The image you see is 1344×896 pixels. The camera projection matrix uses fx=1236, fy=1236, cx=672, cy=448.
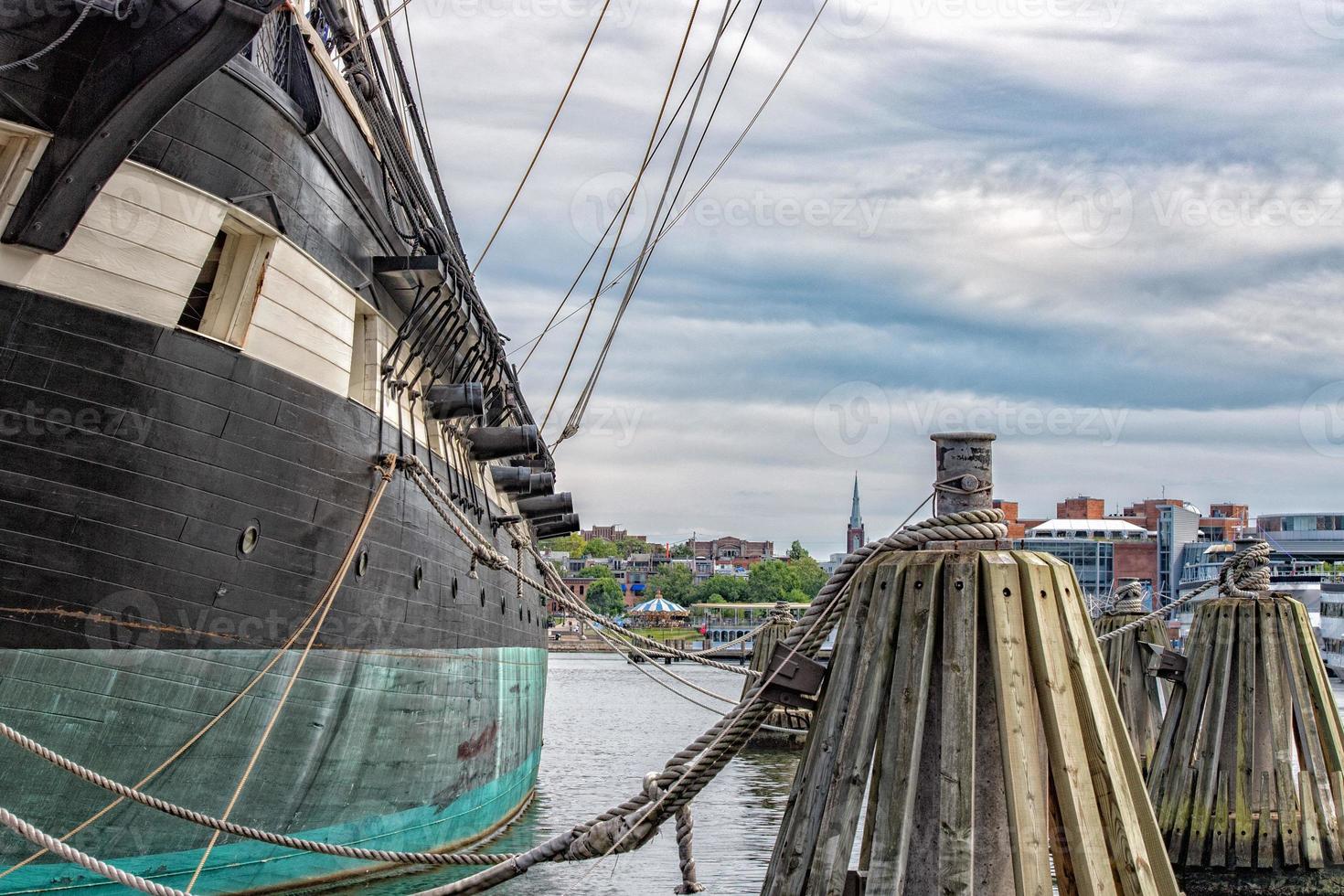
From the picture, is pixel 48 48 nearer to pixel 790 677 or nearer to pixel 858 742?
pixel 790 677

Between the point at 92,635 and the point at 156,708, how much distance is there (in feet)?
2.30

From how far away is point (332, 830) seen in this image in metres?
10.0

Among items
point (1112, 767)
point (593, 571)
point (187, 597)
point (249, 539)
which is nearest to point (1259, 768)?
point (1112, 767)

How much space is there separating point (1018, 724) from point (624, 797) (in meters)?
19.0

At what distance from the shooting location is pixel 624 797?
74.1ft

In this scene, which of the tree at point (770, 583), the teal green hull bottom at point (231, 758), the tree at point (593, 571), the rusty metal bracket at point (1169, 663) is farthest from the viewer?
the tree at point (593, 571)

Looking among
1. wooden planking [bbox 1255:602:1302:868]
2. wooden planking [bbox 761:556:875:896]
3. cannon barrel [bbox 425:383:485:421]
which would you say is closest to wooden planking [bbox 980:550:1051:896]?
wooden planking [bbox 761:556:875:896]

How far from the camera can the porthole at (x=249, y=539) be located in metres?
8.52

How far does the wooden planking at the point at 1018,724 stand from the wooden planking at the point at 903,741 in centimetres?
24

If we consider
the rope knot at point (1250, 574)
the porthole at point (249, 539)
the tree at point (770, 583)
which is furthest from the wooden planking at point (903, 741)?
the tree at point (770, 583)

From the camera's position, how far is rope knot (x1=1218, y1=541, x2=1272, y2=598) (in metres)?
12.5

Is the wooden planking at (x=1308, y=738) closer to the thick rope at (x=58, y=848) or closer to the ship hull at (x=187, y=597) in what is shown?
the ship hull at (x=187, y=597)

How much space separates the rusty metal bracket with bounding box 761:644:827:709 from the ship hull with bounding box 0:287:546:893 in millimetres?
4609

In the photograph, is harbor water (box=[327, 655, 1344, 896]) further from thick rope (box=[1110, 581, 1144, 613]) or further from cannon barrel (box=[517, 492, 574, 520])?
thick rope (box=[1110, 581, 1144, 613])
